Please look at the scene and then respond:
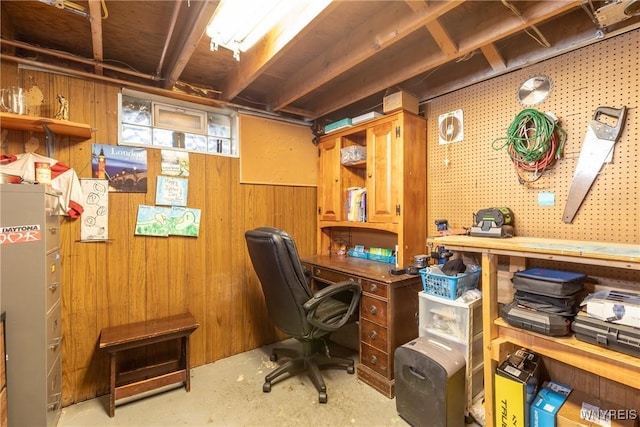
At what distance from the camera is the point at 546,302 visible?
1.44m

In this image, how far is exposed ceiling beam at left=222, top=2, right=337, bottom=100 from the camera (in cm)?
144

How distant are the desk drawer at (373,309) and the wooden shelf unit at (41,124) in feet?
7.52

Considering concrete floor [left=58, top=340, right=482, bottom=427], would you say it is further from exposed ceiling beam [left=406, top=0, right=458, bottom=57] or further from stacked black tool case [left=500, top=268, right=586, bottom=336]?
exposed ceiling beam [left=406, top=0, right=458, bottom=57]

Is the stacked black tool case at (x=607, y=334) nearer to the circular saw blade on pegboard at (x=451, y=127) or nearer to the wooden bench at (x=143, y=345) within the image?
the circular saw blade on pegboard at (x=451, y=127)

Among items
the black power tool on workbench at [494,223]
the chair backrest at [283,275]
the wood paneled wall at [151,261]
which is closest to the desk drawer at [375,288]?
the chair backrest at [283,275]

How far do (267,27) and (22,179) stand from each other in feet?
5.78

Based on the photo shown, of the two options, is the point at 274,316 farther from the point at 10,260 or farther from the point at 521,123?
the point at 521,123

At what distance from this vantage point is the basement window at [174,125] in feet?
7.55

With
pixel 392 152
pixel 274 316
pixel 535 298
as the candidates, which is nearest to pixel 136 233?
A: pixel 274 316

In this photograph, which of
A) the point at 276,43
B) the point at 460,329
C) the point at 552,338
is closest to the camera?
the point at 552,338

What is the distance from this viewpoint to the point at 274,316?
215cm

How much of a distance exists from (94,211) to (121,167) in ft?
1.23

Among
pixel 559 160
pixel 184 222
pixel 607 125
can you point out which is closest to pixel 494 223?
pixel 559 160

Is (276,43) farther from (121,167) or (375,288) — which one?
(375,288)
